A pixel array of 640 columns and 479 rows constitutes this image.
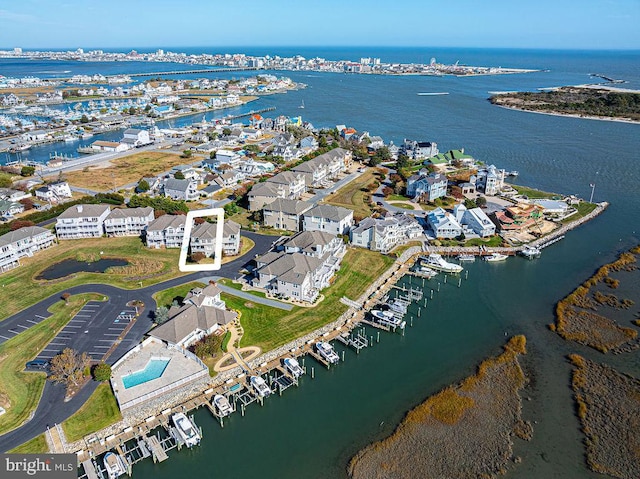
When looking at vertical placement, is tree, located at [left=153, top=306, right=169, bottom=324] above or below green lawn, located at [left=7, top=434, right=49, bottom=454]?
above

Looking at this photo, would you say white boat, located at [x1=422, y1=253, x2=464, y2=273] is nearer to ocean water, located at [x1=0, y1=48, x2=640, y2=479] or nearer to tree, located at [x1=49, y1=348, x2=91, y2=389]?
ocean water, located at [x1=0, y1=48, x2=640, y2=479]

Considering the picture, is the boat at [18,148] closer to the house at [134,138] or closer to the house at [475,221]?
the house at [134,138]

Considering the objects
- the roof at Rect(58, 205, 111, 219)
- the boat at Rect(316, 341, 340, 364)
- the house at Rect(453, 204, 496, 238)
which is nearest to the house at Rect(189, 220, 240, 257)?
the roof at Rect(58, 205, 111, 219)

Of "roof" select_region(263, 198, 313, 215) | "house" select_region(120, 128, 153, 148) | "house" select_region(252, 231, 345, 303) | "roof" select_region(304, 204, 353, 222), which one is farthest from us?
"house" select_region(120, 128, 153, 148)

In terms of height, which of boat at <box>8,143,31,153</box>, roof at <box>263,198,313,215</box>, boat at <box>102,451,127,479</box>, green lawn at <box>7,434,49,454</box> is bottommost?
boat at <box>102,451,127,479</box>

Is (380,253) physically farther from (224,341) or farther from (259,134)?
(259,134)

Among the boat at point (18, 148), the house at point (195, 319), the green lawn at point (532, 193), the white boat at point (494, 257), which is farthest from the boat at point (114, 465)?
the boat at point (18, 148)

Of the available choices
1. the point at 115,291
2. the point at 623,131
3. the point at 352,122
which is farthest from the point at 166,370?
the point at 623,131
